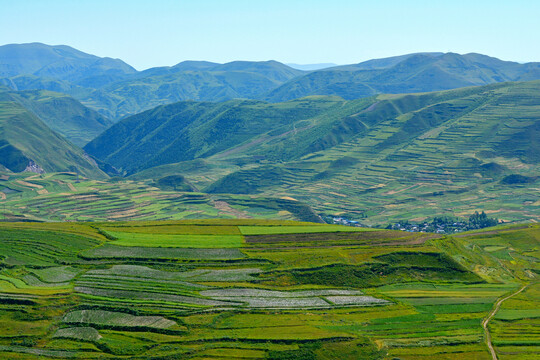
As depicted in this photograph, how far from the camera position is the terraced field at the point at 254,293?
3287 inches

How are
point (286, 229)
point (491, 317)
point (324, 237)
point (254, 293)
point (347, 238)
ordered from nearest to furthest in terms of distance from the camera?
point (491, 317) → point (254, 293) → point (324, 237) → point (347, 238) → point (286, 229)

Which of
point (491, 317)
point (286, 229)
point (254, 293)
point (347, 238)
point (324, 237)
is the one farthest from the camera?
point (286, 229)

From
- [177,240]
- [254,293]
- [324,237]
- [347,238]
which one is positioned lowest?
[254,293]

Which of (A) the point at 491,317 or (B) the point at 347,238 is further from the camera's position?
(B) the point at 347,238

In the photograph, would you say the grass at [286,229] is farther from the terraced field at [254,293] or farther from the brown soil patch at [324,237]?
the brown soil patch at [324,237]

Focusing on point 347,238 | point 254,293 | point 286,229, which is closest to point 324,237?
point 347,238

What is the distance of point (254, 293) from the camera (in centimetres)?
10525

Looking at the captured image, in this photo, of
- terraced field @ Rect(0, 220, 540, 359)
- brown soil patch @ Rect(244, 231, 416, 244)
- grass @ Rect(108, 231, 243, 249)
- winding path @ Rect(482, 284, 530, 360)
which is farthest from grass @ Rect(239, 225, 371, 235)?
winding path @ Rect(482, 284, 530, 360)

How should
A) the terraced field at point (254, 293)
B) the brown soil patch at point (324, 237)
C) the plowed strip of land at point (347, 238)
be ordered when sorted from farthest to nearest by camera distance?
1. the brown soil patch at point (324, 237)
2. the plowed strip of land at point (347, 238)
3. the terraced field at point (254, 293)

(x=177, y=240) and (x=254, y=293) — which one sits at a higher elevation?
(x=177, y=240)

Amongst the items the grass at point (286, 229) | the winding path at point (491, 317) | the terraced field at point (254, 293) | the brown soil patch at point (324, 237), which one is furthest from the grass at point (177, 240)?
the winding path at point (491, 317)

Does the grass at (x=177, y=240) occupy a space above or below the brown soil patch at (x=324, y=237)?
above

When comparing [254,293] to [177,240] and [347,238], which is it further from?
[347,238]

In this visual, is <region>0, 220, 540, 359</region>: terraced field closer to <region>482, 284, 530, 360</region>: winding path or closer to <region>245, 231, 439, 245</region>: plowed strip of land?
<region>245, 231, 439, 245</region>: plowed strip of land
